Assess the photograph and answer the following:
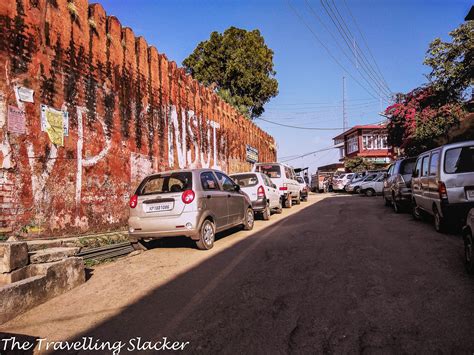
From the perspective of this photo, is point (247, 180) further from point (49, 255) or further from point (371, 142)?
point (371, 142)

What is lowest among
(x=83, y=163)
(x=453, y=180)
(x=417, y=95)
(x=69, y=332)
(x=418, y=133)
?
(x=69, y=332)

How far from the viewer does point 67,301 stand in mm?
4891

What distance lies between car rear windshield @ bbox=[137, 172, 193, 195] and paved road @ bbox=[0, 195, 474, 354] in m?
1.46

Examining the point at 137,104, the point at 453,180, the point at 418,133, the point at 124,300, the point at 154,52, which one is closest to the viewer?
the point at 124,300

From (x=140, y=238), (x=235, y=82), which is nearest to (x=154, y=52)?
(x=140, y=238)

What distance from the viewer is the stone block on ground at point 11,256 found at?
4.62 m

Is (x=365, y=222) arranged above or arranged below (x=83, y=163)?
below

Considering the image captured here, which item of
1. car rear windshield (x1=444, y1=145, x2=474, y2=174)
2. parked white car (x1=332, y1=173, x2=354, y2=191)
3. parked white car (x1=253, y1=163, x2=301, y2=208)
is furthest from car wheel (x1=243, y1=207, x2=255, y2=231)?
parked white car (x1=332, y1=173, x2=354, y2=191)

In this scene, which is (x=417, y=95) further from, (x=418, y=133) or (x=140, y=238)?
(x=140, y=238)

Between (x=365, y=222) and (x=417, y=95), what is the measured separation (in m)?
14.3

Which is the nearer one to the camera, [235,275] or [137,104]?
[235,275]

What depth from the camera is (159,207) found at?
7.50 meters

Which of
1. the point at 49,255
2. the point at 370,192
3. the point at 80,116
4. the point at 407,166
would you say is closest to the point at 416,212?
the point at 407,166

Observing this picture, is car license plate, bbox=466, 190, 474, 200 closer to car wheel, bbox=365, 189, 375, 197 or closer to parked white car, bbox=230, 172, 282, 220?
parked white car, bbox=230, 172, 282, 220
